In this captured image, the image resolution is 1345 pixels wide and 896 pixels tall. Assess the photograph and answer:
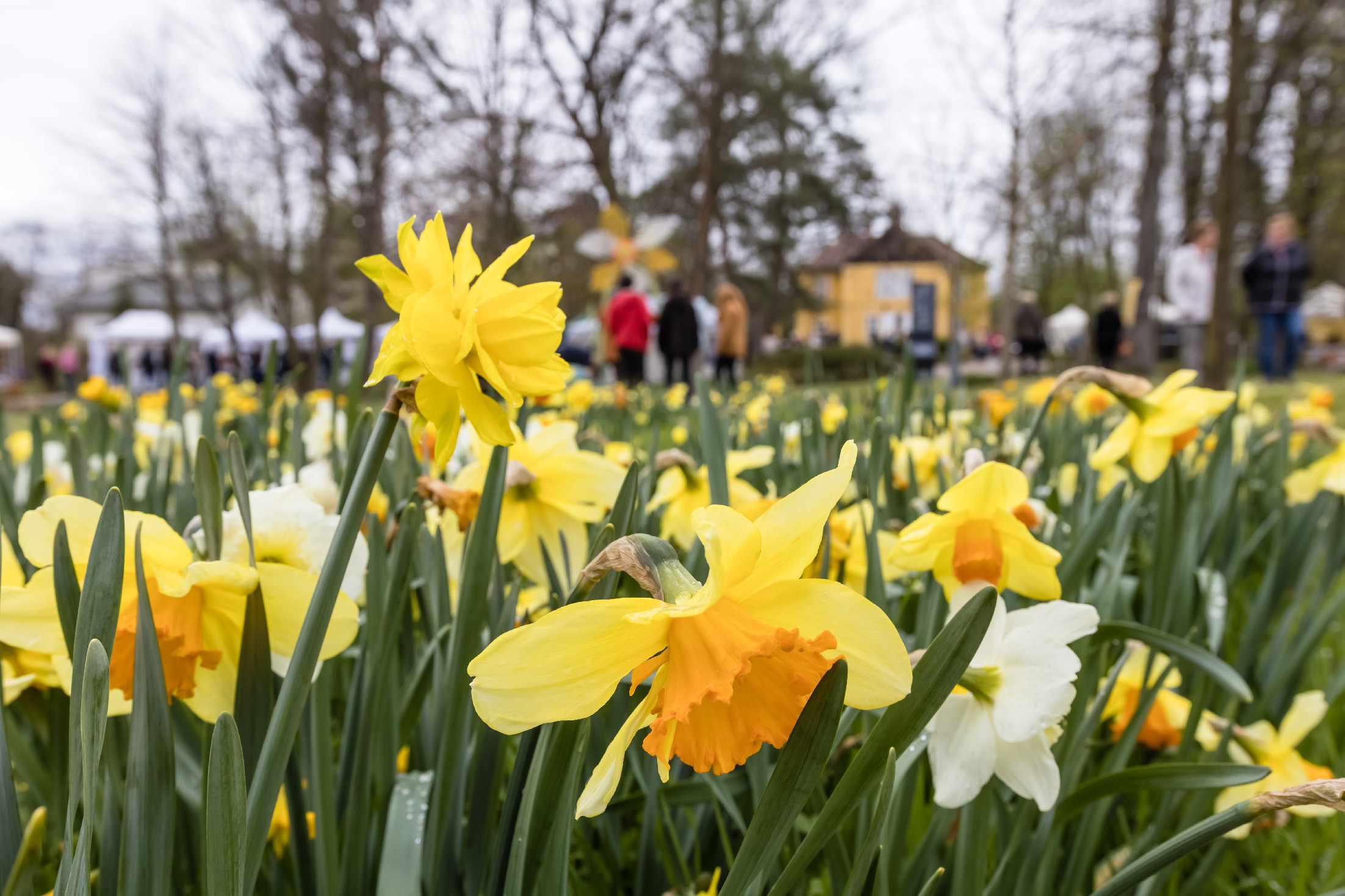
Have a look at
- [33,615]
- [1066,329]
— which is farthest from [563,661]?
[1066,329]

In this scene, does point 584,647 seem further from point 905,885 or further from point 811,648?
point 905,885

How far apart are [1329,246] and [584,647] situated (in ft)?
79.8

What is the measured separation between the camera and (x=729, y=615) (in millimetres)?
376

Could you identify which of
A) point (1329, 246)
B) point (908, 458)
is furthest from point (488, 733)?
point (1329, 246)

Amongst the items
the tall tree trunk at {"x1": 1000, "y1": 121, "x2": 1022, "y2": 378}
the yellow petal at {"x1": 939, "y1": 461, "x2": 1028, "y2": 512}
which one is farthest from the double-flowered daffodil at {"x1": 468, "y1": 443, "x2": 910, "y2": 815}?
the tall tree trunk at {"x1": 1000, "y1": 121, "x2": 1022, "y2": 378}

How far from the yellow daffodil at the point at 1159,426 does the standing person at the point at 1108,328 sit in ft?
44.9

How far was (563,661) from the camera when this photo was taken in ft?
1.20

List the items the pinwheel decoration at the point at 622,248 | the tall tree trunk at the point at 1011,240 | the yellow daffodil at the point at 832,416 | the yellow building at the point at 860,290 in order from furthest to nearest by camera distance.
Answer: the yellow building at the point at 860,290, the tall tree trunk at the point at 1011,240, the pinwheel decoration at the point at 622,248, the yellow daffodil at the point at 832,416

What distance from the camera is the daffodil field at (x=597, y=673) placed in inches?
15.0

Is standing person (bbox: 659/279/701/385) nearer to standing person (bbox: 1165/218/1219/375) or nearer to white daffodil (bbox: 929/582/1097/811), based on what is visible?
standing person (bbox: 1165/218/1219/375)

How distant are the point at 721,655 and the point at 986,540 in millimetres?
303

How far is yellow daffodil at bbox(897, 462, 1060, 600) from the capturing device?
59cm

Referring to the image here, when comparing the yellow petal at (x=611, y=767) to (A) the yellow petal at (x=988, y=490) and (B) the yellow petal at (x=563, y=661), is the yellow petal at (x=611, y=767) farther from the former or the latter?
(A) the yellow petal at (x=988, y=490)

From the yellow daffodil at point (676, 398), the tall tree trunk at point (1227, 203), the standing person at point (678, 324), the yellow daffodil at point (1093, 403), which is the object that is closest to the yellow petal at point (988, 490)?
the yellow daffodil at point (1093, 403)
